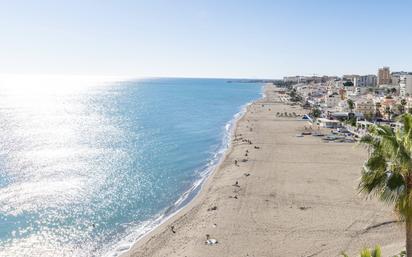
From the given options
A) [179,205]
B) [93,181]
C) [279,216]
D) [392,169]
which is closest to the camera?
[392,169]

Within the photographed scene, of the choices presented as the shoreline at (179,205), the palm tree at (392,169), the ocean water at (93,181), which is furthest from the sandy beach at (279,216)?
the palm tree at (392,169)

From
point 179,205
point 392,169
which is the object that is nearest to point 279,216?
point 179,205

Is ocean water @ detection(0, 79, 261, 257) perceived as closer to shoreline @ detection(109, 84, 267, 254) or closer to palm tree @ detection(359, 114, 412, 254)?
shoreline @ detection(109, 84, 267, 254)

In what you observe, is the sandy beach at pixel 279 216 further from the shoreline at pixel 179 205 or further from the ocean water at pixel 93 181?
the ocean water at pixel 93 181

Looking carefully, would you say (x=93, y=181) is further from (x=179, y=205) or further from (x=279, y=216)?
(x=279, y=216)

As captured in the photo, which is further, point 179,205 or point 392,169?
point 179,205
